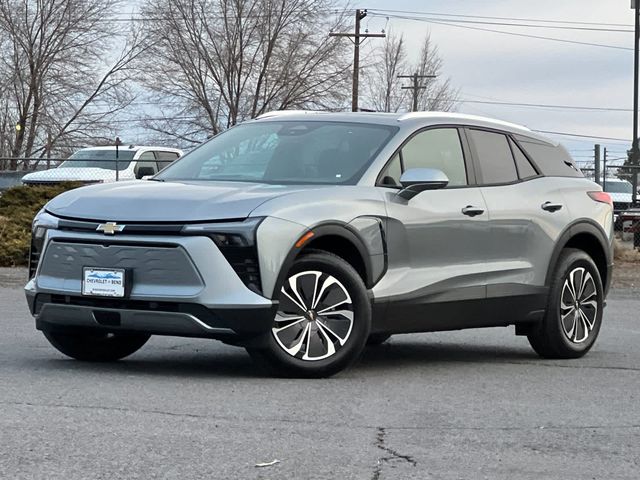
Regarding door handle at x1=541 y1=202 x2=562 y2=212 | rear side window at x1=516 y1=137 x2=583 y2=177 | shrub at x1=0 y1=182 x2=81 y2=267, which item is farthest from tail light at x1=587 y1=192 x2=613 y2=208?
shrub at x1=0 y1=182 x2=81 y2=267

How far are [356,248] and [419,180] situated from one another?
2.00ft

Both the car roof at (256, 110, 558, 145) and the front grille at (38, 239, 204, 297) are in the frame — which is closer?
the front grille at (38, 239, 204, 297)

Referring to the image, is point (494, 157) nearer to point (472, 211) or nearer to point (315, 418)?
point (472, 211)

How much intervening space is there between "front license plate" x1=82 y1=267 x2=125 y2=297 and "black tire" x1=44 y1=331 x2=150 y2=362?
643 mm

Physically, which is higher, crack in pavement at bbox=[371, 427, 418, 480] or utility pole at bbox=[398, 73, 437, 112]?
utility pole at bbox=[398, 73, 437, 112]

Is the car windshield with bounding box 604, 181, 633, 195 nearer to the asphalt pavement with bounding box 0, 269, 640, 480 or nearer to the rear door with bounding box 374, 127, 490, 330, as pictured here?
the asphalt pavement with bounding box 0, 269, 640, 480

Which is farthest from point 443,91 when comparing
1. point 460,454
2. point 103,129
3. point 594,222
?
point 460,454

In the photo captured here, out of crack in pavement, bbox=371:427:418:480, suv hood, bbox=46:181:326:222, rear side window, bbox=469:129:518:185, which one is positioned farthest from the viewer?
rear side window, bbox=469:129:518:185

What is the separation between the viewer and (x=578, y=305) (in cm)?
960

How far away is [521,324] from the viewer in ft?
30.8

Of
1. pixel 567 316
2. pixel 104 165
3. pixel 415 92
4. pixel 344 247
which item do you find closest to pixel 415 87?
pixel 415 92

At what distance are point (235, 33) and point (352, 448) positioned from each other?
42853mm

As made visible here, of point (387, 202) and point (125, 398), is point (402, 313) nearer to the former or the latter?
Answer: point (387, 202)

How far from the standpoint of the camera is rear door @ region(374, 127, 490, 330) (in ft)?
26.6
